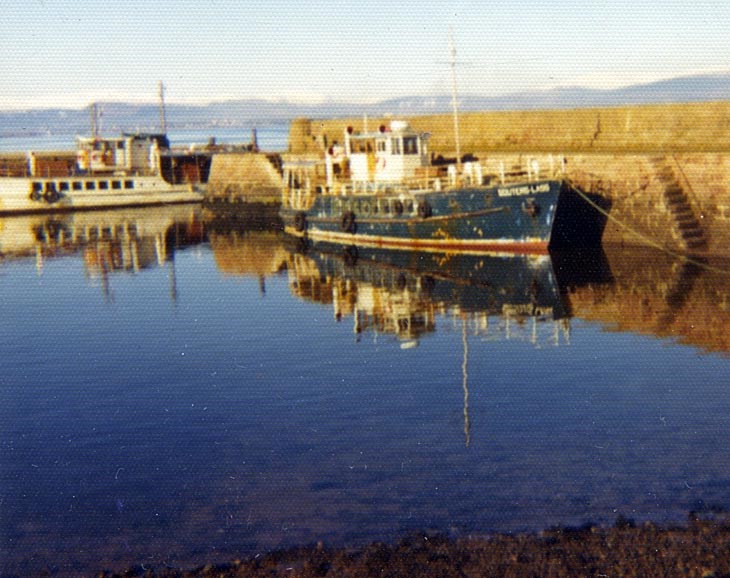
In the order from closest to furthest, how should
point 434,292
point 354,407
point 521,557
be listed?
point 521,557 → point 354,407 → point 434,292

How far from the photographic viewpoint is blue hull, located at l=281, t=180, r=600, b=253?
30.7 meters

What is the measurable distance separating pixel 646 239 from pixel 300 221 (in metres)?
14.6

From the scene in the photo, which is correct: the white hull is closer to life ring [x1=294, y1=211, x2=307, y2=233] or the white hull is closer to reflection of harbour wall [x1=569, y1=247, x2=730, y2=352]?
life ring [x1=294, y1=211, x2=307, y2=233]

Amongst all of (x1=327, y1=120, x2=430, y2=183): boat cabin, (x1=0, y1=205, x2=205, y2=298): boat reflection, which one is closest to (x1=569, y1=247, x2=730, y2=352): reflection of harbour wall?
(x1=327, y1=120, x2=430, y2=183): boat cabin

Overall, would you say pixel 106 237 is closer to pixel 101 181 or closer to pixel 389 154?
pixel 389 154

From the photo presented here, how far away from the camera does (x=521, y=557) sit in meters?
10.6

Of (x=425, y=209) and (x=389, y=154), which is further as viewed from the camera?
(x=389, y=154)

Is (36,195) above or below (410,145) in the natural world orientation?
below

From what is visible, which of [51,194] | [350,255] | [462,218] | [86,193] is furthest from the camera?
[86,193]

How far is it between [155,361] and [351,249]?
54.6 ft

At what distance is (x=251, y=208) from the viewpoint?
52.0m

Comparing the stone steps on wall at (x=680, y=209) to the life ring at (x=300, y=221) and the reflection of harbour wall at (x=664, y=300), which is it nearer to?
the reflection of harbour wall at (x=664, y=300)

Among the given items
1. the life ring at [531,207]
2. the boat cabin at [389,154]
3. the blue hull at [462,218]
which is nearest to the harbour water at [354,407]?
the blue hull at [462,218]

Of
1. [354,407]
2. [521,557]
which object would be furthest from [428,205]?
[521,557]
